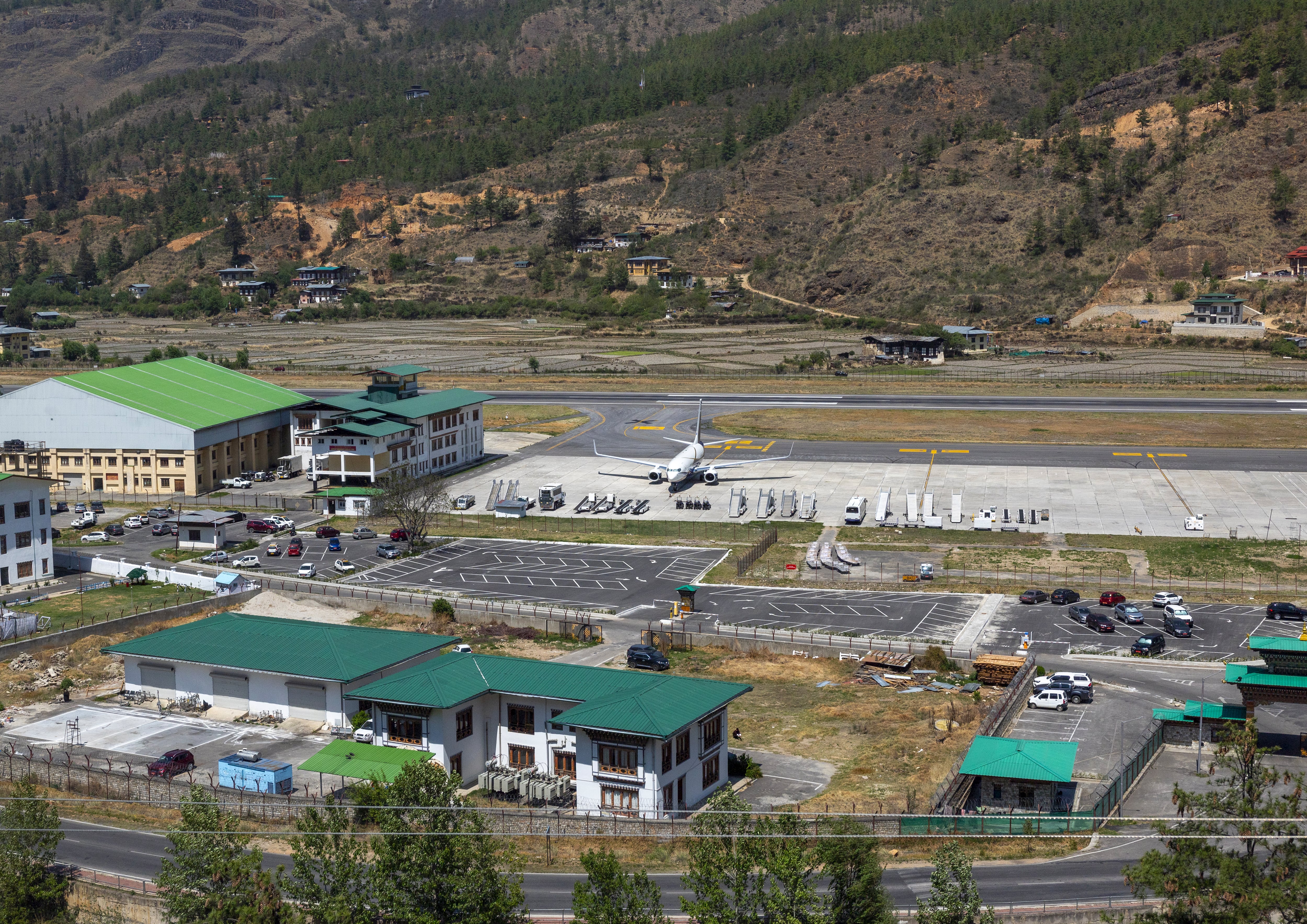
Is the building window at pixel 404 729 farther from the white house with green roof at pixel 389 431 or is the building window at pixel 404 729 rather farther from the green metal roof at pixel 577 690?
the white house with green roof at pixel 389 431

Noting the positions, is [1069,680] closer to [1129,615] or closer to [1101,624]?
[1101,624]

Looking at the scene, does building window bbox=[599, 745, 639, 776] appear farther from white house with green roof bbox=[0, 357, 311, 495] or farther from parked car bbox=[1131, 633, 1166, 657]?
white house with green roof bbox=[0, 357, 311, 495]

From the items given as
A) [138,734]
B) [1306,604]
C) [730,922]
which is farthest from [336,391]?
[730,922]

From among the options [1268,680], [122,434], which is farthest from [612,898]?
[122,434]

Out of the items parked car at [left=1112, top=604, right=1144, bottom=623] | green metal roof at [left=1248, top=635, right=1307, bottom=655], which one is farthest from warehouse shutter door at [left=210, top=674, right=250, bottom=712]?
parked car at [left=1112, top=604, right=1144, bottom=623]

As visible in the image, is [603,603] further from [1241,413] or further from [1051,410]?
[1241,413]
